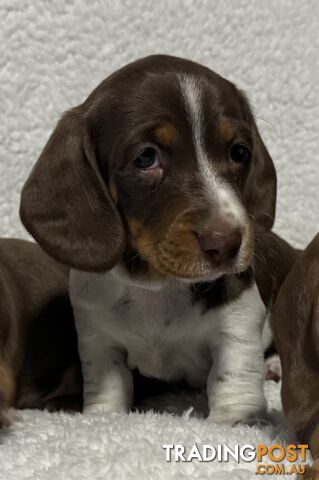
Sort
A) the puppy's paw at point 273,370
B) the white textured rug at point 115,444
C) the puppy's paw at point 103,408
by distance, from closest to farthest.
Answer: the white textured rug at point 115,444 → the puppy's paw at point 103,408 → the puppy's paw at point 273,370

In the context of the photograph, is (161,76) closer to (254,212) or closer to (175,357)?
(254,212)

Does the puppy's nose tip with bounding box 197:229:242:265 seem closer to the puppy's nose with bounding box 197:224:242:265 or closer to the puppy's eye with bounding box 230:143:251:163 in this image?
the puppy's nose with bounding box 197:224:242:265

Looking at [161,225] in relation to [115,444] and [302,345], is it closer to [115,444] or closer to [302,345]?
[302,345]

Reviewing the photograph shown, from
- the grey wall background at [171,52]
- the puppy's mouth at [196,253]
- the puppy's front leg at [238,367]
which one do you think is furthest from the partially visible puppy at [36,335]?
the grey wall background at [171,52]

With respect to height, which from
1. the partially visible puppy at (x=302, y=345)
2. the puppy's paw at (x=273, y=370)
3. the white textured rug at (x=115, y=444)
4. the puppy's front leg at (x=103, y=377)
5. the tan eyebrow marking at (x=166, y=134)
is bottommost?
the puppy's paw at (x=273, y=370)

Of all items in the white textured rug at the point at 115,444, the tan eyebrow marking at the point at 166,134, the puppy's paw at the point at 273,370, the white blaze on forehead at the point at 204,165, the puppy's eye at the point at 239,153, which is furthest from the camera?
the puppy's paw at the point at 273,370

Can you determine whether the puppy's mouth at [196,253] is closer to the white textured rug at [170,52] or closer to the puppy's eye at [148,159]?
the puppy's eye at [148,159]

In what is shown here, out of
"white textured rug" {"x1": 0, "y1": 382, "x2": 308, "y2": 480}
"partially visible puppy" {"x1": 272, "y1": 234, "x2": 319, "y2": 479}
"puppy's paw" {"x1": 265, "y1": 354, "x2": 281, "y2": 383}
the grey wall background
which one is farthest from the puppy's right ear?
the grey wall background

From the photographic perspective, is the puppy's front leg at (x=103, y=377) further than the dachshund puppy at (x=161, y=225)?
Yes
